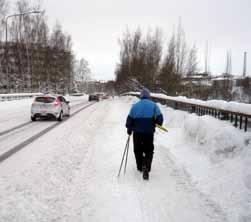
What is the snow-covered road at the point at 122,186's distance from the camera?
4.32m

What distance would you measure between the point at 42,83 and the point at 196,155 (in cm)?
5085

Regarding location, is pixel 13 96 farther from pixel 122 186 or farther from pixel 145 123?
pixel 122 186

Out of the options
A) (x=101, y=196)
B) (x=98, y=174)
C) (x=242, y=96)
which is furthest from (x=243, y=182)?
(x=242, y=96)

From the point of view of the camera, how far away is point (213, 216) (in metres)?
4.29

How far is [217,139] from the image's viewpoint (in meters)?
7.09

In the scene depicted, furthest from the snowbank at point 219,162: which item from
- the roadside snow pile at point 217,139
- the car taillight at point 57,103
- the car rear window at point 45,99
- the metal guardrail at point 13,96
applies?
the metal guardrail at point 13,96

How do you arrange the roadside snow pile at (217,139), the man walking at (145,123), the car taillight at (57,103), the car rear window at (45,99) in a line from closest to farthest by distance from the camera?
the man walking at (145,123) < the roadside snow pile at (217,139) < the car taillight at (57,103) < the car rear window at (45,99)

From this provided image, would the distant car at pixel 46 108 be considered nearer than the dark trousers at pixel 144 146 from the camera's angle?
No

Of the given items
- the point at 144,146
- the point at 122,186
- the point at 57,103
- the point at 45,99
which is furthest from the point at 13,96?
the point at 122,186

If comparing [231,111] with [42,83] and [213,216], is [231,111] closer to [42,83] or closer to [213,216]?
[213,216]

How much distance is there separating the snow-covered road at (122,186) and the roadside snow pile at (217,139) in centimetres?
4

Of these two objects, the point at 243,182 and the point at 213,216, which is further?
the point at 243,182

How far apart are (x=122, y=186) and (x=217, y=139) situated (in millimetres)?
2928

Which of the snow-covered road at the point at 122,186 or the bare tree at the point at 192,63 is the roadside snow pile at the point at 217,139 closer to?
the snow-covered road at the point at 122,186
